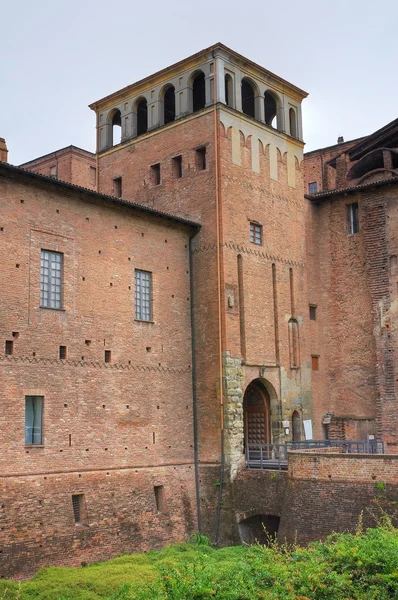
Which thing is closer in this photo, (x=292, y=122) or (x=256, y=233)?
(x=256, y=233)

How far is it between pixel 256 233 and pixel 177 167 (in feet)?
12.8

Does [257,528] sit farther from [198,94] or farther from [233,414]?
[198,94]

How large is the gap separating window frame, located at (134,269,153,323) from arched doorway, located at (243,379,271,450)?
5.12 m

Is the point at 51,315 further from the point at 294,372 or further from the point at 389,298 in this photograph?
the point at 389,298

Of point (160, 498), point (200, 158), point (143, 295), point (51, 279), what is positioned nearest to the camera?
point (51, 279)

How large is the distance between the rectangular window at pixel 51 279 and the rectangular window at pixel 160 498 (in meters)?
6.68

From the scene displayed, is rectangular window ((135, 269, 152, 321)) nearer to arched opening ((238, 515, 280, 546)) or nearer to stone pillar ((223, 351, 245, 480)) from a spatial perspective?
stone pillar ((223, 351, 245, 480))

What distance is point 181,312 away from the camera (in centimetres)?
2497

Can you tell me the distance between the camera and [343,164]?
3247 cm

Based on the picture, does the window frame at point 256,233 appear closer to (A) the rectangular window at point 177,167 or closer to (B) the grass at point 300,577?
(A) the rectangular window at point 177,167

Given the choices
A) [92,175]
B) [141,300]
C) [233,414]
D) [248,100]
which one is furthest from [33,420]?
[92,175]

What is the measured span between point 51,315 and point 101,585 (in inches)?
298

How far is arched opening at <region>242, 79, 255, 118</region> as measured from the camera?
28905 millimetres

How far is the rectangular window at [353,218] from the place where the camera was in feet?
95.2
